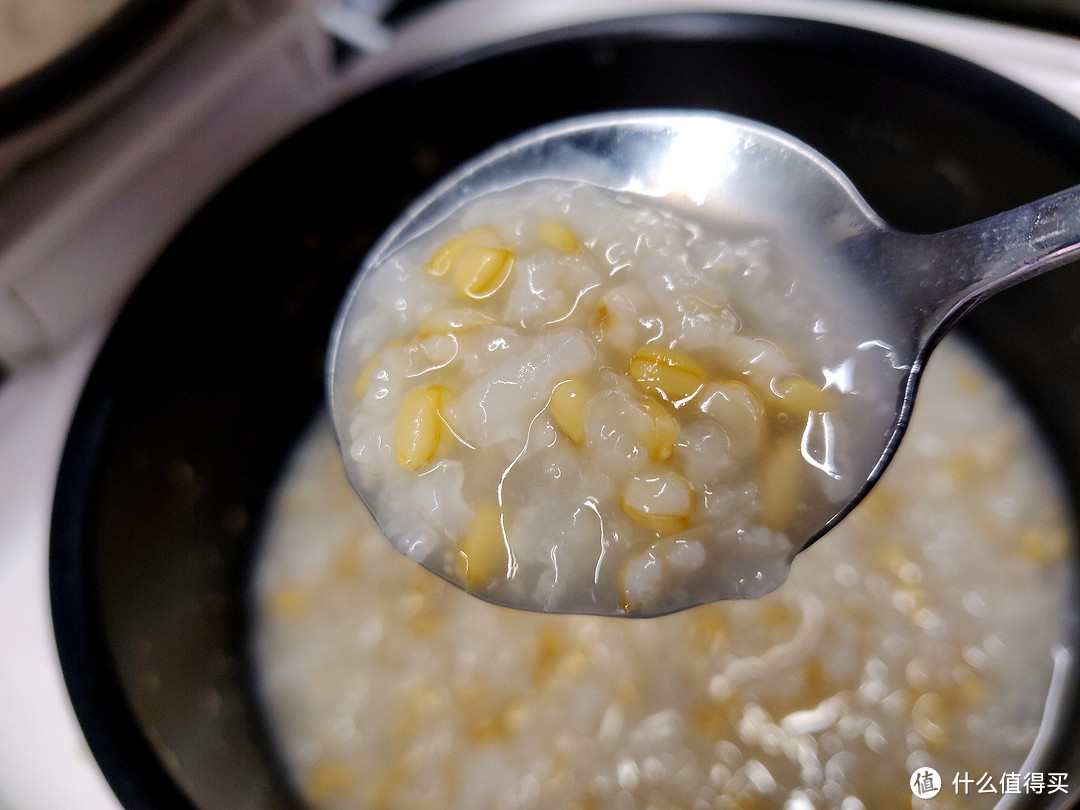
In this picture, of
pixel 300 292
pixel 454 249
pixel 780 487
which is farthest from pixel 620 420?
pixel 300 292

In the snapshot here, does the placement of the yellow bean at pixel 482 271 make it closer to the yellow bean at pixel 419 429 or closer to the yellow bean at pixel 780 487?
the yellow bean at pixel 419 429

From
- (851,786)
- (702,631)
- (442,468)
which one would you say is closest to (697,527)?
(442,468)

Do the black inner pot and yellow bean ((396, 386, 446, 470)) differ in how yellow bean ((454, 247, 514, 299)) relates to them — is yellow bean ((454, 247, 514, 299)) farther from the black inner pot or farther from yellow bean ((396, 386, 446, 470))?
the black inner pot

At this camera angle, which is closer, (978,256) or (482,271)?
(978,256)

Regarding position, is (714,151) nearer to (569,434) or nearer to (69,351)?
(569,434)

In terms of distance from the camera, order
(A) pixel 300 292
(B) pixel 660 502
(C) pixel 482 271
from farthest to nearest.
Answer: (A) pixel 300 292, (C) pixel 482 271, (B) pixel 660 502

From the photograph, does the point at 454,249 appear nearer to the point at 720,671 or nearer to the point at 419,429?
the point at 419,429
